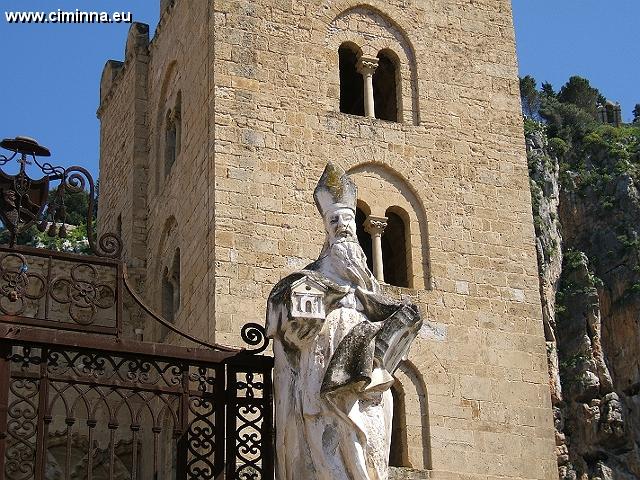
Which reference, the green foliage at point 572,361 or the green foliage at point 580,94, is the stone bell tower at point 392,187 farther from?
the green foliage at point 580,94

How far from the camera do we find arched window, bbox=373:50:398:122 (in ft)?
69.7

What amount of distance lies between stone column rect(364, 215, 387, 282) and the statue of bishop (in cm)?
943

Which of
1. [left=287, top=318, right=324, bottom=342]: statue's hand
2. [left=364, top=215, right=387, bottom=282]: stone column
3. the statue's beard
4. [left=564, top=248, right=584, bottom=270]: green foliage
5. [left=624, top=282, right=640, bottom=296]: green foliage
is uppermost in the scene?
[left=564, top=248, right=584, bottom=270]: green foliage

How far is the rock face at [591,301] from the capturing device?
46.3 meters

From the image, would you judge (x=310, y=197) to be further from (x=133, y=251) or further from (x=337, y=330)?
(x=337, y=330)

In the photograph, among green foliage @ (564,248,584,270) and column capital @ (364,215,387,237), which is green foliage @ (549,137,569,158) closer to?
green foliage @ (564,248,584,270)

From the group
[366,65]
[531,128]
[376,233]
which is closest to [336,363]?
[376,233]

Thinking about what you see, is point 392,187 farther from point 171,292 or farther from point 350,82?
point 171,292

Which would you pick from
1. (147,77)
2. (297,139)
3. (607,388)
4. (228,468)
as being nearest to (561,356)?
(607,388)

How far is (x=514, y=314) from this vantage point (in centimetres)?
1997

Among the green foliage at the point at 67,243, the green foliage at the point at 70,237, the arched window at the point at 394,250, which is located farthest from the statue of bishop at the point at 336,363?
the green foliage at the point at 67,243

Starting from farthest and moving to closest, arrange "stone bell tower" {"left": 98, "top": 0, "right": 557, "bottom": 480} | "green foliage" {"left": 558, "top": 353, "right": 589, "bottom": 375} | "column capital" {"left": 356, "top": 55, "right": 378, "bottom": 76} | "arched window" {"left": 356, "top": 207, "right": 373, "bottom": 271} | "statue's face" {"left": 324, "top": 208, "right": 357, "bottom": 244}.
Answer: "green foliage" {"left": 558, "top": 353, "right": 589, "bottom": 375}
"column capital" {"left": 356, "top": 55, "right": 378, "bottom": 76}
"arched window" {"left": 356, "top": 207, "right": 373, "bottom": 271}
"stone bell tower" {"left": 98, "top": 0, "right": 557, "bottom": 480}
"statue's face" {"left": 324, "top": 208, "right": 357, "bottom": 244}

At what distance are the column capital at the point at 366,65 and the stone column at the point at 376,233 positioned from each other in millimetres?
2445

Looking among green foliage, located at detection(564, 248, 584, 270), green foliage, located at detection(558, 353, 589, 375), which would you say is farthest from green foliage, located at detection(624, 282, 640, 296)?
green foliage, located at detection(558, 353, 589, 375)
